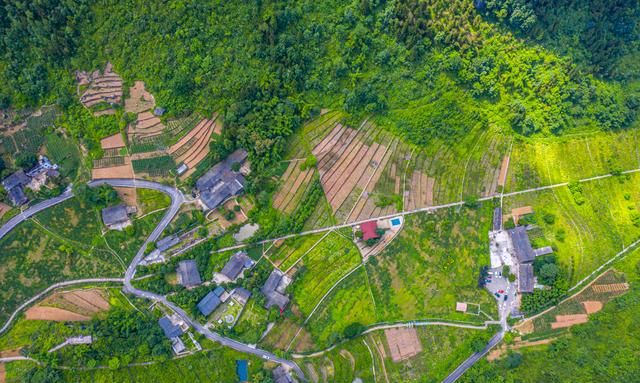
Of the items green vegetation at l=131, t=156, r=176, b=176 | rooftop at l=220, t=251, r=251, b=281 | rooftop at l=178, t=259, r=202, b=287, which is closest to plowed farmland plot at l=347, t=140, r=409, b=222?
rooftop at l=220, t=251, r=251, b=281

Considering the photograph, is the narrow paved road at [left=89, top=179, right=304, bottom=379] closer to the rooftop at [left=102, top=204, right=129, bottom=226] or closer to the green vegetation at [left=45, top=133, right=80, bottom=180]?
the green vegetation at [left=45, top=133, right=80, bottom=180]

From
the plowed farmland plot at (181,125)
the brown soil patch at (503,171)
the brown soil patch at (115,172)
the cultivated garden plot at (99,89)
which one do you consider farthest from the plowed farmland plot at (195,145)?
the brown soil patch at (503,171)

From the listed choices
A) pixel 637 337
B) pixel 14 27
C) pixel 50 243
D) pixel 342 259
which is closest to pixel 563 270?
pixel 637 337

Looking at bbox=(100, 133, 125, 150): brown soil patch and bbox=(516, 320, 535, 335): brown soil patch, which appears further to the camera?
bbox=(100, 133, 125, 150): brown soil patch

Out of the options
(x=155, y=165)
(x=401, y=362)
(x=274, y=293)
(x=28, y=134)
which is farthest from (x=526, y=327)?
(x=28, y=134)

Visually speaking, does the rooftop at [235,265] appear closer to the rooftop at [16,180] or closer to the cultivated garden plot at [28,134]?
the rooftop at [16,180]

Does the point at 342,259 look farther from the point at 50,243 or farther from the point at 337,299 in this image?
the point at 50,243
